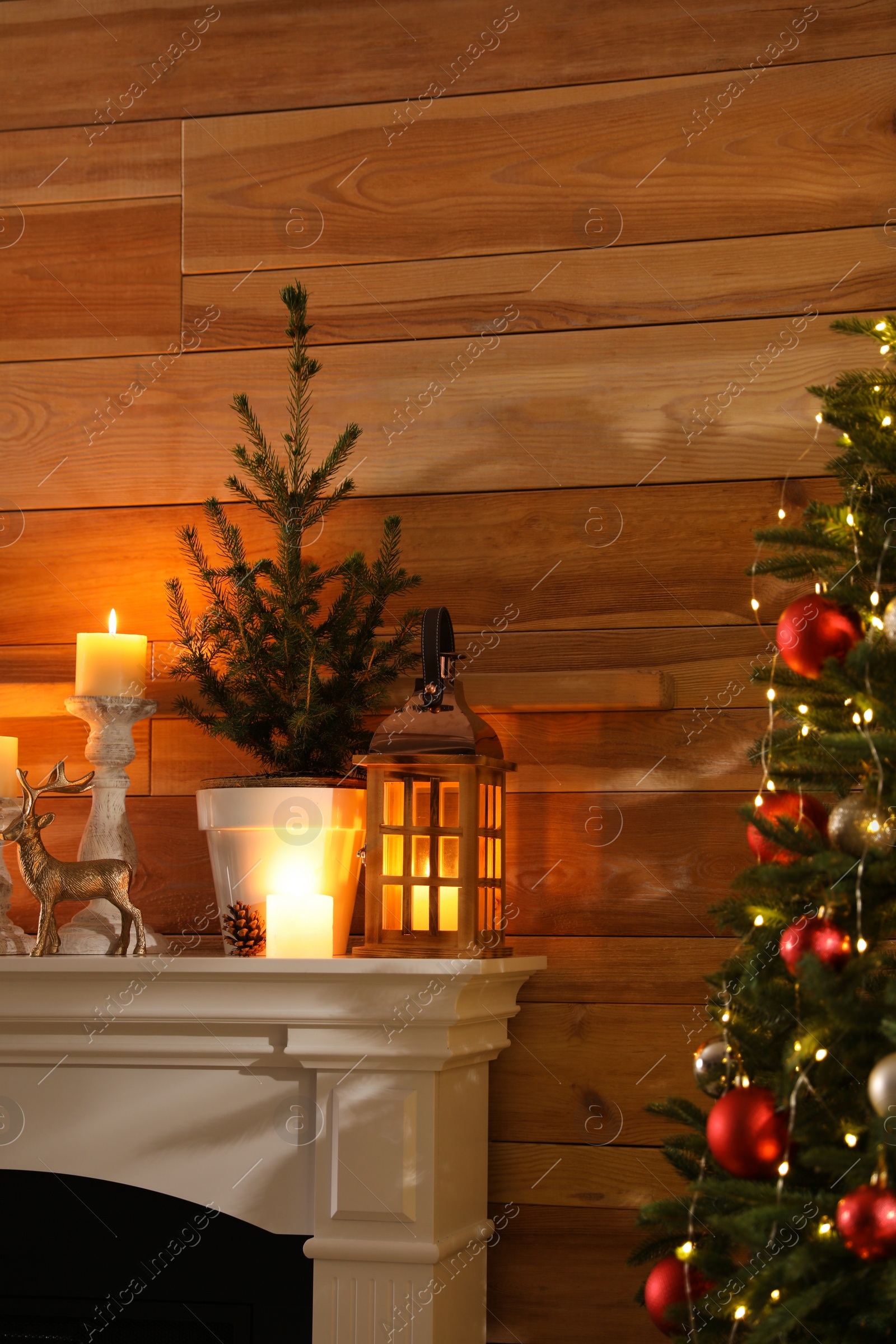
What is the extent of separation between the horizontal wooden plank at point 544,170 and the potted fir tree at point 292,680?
274 mm

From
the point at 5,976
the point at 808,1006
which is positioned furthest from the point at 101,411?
the point at 808,1006

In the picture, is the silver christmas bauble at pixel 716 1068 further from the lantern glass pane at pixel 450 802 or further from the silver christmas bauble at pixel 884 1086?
A: the lantern glass pane at pixel 450 802

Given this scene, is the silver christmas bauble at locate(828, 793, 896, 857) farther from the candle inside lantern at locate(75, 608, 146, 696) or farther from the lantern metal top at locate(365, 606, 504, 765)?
the candle inside lantern at locate(75, 608, 146, 696)

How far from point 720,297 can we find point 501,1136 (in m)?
1.12

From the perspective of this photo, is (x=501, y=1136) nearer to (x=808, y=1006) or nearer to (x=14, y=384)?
(x=808, y=1006)

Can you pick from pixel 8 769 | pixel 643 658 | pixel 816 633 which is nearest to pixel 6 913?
pixel 8 769

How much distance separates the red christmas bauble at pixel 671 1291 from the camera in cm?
112

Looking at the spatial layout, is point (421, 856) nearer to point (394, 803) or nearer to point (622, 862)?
point (394, 803)

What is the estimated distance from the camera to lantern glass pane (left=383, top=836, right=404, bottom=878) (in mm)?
1456

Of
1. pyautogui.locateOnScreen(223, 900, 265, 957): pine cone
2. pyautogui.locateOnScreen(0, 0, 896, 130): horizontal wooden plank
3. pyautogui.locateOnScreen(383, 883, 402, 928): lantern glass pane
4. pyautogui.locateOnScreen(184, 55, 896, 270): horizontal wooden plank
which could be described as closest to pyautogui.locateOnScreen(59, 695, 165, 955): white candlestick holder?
pyautogui.locateOnScreen(223, 900, 265, 957): pine cone

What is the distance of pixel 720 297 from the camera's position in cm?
168

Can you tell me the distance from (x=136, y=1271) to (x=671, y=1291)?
26.9 inches

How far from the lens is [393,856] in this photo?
1.47 m

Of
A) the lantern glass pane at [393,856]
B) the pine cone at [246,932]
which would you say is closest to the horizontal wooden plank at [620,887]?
the lantern glass pane at [393,856]
